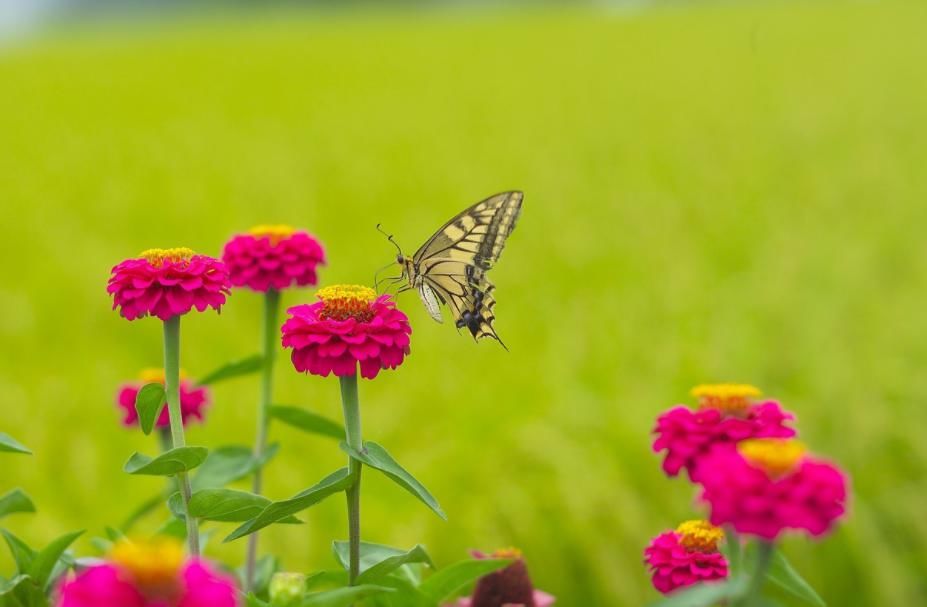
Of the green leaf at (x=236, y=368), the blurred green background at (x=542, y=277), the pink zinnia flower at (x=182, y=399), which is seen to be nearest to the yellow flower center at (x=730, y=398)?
the green leaf at (x=236, y=368)

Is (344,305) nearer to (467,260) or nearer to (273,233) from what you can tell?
(273,233)

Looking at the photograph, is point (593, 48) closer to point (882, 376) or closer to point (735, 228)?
point (735, 228)

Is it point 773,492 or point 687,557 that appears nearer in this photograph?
point 773,492

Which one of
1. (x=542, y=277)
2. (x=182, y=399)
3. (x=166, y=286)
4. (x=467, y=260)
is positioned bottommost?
(x=166, y=286)

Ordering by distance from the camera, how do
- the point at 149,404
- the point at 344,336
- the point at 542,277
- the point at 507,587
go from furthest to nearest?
the point at 542,277 < the point at 507,587 < the point at 149,404 < the point at 344,336

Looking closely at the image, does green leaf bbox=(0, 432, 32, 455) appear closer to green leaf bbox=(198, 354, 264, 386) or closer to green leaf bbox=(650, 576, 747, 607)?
green leaf bbox=(198, 354, 264, 386)

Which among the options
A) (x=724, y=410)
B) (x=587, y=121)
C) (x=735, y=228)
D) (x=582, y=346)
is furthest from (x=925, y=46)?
(x=724, y=410)

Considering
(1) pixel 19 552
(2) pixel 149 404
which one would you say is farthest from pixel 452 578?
(1) pixel 19 552
